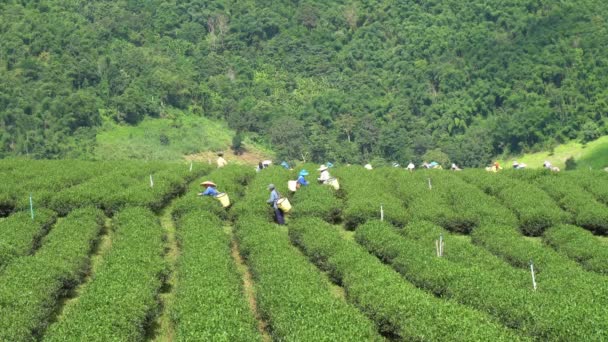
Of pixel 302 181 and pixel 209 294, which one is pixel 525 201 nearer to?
pixel 302 181

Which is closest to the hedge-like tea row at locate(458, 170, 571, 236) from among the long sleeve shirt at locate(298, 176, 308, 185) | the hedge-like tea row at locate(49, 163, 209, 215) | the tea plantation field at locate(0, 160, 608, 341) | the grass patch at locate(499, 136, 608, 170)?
the tea plantation field at locate(0, 160, 608, 341)

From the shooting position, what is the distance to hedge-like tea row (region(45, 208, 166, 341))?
1597cm

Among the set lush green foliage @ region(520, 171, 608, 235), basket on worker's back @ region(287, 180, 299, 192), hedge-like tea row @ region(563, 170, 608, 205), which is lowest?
hedge-like tea row @ region(563, 170, 608, 205)

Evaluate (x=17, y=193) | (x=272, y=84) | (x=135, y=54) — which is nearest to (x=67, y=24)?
(x=135, y=54)

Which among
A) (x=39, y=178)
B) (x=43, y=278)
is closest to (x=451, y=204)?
(x=43, y=278)

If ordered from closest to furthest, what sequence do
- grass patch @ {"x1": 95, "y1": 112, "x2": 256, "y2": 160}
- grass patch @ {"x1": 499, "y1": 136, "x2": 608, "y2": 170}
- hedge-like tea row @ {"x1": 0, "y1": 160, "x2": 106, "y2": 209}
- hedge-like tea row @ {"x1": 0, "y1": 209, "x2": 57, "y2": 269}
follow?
hedge-like tea row @ {"x1": 0, "y1": 209, "x2": 57, "y2": 269}
hedge-like tea row @ {"x1": 0, "y1": 160, "x2": 106, "y2": 209}
grass patch @ {"x1": 499, "y1": 136, "x2": 608, "y2": 170}
grass patch @ {"x1": 95, "y1": 112, "x2": 256, "y2": 160}

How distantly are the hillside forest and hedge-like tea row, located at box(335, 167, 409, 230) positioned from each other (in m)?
66.0

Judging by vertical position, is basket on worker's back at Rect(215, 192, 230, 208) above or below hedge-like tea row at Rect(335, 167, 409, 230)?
above

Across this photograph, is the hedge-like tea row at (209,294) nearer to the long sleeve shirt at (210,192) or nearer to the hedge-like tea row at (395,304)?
the hedge-like tea row at (395,304)

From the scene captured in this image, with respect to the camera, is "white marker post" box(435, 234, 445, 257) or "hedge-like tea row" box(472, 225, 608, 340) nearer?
"hedge-like tea row" box(472, 225, 608, 340)

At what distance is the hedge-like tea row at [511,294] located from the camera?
1580cm

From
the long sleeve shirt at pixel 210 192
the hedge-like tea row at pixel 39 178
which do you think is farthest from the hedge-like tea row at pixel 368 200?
the hedge-like tea row at pixel 39 178

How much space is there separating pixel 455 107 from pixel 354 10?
4649 centimetres

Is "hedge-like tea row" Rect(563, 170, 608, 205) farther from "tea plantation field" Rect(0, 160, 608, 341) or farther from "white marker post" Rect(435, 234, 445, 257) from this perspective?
"white marker post" Rect(435, 234, 445, 257)
